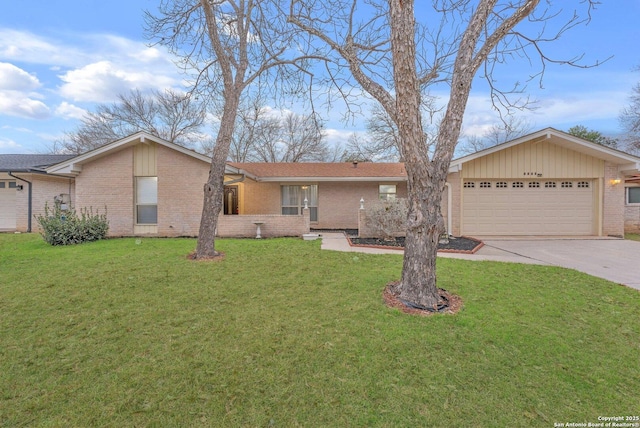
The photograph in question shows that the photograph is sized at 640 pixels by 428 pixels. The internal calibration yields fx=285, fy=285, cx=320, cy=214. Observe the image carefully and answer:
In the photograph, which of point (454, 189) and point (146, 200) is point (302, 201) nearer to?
point (146, 200)

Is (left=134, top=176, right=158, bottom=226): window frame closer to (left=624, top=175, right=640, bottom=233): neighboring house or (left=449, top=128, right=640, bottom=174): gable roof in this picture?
(left=449, top=128, right=640, bottom=174): gable roof

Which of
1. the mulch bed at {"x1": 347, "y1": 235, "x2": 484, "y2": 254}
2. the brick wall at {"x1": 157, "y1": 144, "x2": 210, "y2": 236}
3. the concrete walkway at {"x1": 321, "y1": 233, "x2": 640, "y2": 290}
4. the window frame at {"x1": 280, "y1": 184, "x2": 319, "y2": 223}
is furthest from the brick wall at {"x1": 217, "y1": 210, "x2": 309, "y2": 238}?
the window frame at {"x1": 280, "y1": 184, "x2": 319, "y2": 223}

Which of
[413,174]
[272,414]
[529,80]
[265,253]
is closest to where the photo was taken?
[272,414]

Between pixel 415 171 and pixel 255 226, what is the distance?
785cm

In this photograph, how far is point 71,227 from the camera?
9.30 meters

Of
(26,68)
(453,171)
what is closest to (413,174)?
(453,171)

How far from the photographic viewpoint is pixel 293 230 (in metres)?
10.9

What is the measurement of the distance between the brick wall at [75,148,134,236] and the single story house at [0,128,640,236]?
38mm

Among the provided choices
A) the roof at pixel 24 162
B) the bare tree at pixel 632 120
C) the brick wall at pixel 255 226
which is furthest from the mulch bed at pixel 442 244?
the bare tree at pixel 632 120

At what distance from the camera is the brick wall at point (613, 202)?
1110cm

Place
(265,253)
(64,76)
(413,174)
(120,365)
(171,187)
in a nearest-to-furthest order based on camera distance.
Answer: (120,365) < (413,174) < (265,253) < (171,187) < (64,76)

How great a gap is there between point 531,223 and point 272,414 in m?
Result: 12.9

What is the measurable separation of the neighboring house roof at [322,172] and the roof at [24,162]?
816 centimetres

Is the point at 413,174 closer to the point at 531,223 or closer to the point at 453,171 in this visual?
the point at 453,171
